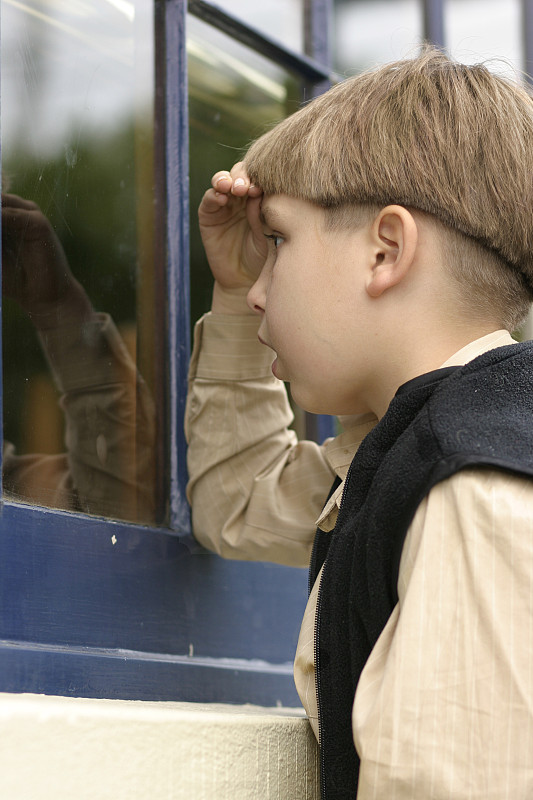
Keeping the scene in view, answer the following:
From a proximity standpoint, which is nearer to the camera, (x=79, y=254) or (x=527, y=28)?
(x=79, y=254)

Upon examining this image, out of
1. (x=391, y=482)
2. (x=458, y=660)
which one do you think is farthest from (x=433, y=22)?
(x=458, y=660)

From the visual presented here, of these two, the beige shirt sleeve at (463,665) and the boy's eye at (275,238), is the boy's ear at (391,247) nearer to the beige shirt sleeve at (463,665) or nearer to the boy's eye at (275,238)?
the boy's eye at (275,238)

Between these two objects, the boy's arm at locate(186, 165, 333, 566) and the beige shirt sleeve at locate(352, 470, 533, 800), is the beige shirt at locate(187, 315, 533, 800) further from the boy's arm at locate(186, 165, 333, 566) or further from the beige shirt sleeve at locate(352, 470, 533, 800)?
the boy's arm at locate(186, 165, 333, 566)

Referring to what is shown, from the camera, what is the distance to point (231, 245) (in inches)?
54.7

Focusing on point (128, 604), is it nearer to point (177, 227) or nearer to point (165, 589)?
point (165, 589)

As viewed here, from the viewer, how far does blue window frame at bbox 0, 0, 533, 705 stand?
40.9 inches

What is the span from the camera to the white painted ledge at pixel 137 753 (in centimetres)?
67

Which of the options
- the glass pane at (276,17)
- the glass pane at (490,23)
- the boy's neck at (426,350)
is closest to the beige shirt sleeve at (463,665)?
the boy's neck at (426,350)

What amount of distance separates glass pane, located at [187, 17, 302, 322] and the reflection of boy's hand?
1.01 ft

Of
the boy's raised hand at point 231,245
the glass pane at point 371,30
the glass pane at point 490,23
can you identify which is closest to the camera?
the boy's raised hand at point 231,245

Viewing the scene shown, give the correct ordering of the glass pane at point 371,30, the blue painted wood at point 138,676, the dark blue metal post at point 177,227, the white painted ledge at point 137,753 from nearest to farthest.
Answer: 1. the white painted ledge at point 137,753
2. the blue painted wood at point 138,676
3. the dark blue metal post at point 177,227
4. the glass pane at point 371,30

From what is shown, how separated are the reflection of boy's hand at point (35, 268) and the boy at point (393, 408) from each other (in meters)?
0.24

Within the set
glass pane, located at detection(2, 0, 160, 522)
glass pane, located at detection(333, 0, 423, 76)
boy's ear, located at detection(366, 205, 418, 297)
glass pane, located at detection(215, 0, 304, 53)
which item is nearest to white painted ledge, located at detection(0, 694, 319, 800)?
glass pane, located at detection(2, 0, 160, 522)

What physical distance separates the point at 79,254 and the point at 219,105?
1.61 ft
